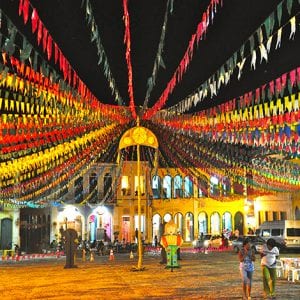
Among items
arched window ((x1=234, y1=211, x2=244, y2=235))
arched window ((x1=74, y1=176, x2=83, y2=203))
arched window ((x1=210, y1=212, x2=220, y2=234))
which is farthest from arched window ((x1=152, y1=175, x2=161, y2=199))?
arched window ((x1=234, y1=211, x2=244, y2=235))

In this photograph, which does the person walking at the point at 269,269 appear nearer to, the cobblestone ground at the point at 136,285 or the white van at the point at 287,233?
the cobblestone ground at the point at 136,285

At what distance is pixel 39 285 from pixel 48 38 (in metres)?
9.50

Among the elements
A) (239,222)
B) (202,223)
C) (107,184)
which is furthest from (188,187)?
(107,184)

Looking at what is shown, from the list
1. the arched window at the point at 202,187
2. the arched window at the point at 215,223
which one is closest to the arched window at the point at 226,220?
the arched window at the point at 215,223

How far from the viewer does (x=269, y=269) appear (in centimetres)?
1234

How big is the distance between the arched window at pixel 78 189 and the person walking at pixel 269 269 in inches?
1220

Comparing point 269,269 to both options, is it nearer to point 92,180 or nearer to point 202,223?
point 92,180

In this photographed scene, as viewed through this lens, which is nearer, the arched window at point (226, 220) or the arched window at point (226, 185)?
the arched window at point (226, 185)

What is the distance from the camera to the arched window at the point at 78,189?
42062 millimetres

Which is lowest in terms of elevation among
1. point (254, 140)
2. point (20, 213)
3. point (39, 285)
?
point (39, 285)

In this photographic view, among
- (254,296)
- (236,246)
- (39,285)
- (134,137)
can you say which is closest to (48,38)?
(254,296)

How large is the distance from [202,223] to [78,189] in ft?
39.2

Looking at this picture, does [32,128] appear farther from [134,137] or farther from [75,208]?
[75,208]

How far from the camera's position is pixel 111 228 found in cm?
4259
